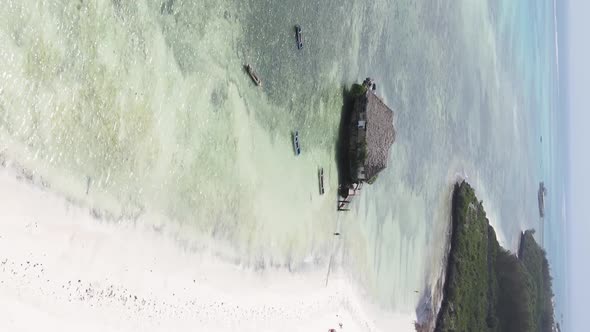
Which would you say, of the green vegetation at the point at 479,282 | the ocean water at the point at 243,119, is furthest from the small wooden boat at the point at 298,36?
the green vegetation at the point at 479,282

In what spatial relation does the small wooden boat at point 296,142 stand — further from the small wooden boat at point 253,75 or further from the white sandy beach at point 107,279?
the white sandy beach at point 107,279

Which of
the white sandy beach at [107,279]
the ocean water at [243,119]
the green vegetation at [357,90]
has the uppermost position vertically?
the green vegetation at [357,90]

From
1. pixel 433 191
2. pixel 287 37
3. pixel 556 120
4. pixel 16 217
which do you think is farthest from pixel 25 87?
pixel 556 120

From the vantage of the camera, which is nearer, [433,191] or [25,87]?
[25,87]

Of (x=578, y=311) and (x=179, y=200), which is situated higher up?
(x=578, y=311)

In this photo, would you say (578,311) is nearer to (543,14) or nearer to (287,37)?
(543,14)

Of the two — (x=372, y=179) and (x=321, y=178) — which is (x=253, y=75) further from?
(x=372, y=179)

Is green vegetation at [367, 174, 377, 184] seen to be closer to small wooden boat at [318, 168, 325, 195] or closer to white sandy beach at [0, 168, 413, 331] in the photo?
small wooden boat at [318, 168, 325, 195]
